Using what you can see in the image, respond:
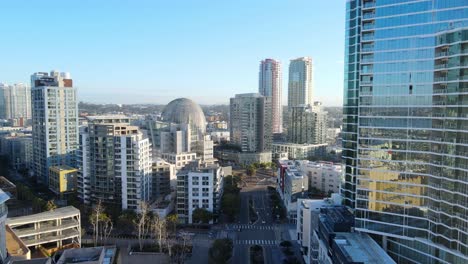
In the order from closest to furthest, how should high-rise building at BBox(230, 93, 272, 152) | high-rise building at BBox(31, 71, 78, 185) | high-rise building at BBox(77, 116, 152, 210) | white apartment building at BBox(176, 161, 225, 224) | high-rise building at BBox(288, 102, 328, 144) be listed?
white apartment building at BBox(176, 161, 225, 224) < high-rise building at BBox(77, 116, 152, 210) < high-rise building at BBox(31, 71, 78, 185) < high-rise building at BBox(230, 93, 272, 152) < high-rise building at BBox(288, 102, 328, 144)

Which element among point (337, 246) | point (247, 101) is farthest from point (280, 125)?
point (337, 246)

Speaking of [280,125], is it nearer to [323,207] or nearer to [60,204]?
[60,204]

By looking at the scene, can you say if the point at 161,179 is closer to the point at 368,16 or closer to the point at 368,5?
the point at 368,16

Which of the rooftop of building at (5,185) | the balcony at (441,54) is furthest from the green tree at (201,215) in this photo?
the balcony at (441,54)

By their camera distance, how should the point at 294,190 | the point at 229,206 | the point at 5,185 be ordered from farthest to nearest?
1. the point at 5,185
2. the point at 294,190
3. the point at 229,206

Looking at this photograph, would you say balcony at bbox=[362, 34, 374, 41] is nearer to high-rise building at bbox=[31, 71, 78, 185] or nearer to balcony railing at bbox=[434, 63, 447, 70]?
balcony railing at bbox=[434, 63, 447, 70]

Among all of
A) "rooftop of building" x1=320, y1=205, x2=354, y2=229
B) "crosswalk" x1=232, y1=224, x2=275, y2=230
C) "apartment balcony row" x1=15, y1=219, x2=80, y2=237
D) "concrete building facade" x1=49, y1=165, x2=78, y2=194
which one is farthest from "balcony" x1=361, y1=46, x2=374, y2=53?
"concrete building facade" x1=49, y1=165, x2=78, y2=194

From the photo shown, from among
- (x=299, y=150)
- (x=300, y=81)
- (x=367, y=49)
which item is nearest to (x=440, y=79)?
(x=367, y=49)
